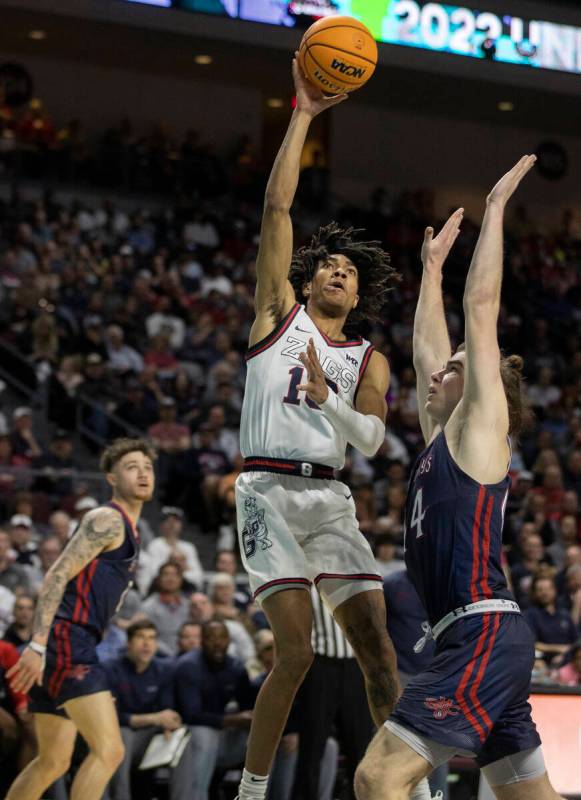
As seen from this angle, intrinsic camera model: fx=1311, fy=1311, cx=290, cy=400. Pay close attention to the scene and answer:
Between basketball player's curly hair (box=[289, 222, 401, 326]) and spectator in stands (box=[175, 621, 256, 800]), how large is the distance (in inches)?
152

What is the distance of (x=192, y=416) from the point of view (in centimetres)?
1519

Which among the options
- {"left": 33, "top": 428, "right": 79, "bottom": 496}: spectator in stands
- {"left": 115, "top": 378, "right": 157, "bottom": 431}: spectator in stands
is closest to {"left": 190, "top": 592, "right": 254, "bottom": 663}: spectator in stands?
{"left": 33, "top": 428, "right": 79, "bottom": 496}: spectator in stands

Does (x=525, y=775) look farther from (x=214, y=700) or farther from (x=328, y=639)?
(x=214, y=700)

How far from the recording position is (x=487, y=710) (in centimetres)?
452

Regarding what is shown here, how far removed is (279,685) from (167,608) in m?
5.45

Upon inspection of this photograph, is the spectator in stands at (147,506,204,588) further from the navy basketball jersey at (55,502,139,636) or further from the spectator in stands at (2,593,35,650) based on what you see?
the navy basketball jersey at (55,502,139,636)

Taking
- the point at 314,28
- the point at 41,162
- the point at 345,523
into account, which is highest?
the point at 41,162

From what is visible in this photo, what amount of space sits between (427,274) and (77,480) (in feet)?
25.9

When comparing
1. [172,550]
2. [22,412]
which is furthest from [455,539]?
[22,412]

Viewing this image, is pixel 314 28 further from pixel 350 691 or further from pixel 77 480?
pixel 77 480

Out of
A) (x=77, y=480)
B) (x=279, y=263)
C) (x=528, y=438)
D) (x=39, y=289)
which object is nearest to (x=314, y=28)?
(x=279, y=263)

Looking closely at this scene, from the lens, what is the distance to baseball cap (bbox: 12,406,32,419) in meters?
13.7

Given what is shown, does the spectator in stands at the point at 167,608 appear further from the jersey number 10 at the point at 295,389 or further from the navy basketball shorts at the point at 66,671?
the jersey number 10 at the point at 295,389

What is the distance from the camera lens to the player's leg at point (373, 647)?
5711 millimetres
